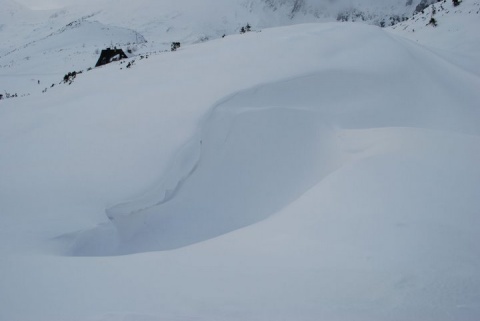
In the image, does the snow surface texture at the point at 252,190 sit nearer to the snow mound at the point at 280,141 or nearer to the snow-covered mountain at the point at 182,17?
the snow mound at the point at 280,141

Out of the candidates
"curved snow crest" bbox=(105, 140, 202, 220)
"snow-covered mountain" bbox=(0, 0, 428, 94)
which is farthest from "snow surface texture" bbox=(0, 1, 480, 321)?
"snow-covered mountain" bbox=(0, 0, 428, 94)

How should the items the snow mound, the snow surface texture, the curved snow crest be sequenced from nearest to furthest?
the snow surface texture, the curved snow crest, the snow mound

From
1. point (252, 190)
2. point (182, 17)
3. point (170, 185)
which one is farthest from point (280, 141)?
point (182, 17)

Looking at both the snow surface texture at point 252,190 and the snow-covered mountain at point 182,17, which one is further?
the snow-covered mountain at point 182,17

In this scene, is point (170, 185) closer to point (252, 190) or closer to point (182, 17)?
point (252, 190)

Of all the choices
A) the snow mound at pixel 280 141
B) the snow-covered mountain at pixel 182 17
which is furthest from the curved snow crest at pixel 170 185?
the snow-covered mountain at pixel 182 17

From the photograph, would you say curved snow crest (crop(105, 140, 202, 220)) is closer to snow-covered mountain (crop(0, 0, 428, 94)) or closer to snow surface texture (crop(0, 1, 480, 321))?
Answer: snow surface texture (crop(0, 1, 480, 321))

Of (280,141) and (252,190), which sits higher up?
(280,141)

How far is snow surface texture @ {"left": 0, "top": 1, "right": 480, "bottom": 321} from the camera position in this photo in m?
2.15

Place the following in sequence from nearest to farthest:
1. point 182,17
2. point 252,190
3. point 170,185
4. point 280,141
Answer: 1. point 170,185
2. point 252,190
3. point 280,141
4. point 182,17

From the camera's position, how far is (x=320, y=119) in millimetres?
4965

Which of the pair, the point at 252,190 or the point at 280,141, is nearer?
the point at 252,190

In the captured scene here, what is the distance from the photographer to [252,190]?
13.9ft

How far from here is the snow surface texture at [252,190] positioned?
215 centimetres
